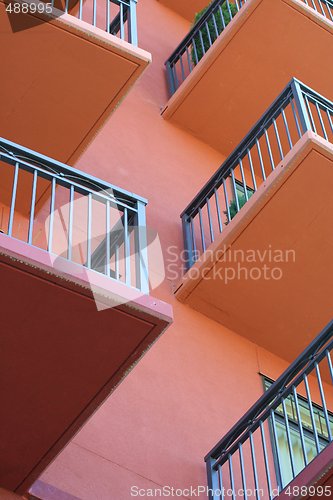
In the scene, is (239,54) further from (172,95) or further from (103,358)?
(103,358)

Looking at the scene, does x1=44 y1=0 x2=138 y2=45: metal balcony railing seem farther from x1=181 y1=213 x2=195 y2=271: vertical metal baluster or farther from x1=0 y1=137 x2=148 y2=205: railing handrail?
x1=0 y1=137 x2=148 y2=205: railing handrail

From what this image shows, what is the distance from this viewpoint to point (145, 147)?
11820mm

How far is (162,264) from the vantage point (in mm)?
10414

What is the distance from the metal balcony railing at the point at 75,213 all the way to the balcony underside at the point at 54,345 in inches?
10.3

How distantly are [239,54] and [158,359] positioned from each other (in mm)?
5193

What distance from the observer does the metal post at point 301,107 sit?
1002cm

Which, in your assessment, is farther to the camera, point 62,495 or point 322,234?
point 322,234

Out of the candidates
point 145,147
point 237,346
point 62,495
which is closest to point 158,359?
point 237,346

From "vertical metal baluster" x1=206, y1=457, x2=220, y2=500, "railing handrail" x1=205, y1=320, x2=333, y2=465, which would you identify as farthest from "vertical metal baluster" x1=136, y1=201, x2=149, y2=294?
"vertical metal baluster" x1=206, y1=457, x2=220, y2=500

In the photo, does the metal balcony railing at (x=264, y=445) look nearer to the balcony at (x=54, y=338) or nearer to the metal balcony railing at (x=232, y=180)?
the balcony at (x=54, y=338)

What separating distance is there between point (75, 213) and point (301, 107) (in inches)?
103

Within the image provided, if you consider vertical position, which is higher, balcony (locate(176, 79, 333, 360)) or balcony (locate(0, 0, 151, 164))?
balcony (locate(0, 0, 151, 164))

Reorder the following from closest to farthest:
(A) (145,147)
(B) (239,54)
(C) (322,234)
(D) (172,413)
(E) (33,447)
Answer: (E) (33,447) < (D) (172,413) < (C) (322,234) < (A) (145,147) < (B) (239,54)

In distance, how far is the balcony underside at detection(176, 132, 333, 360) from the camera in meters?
9.73
